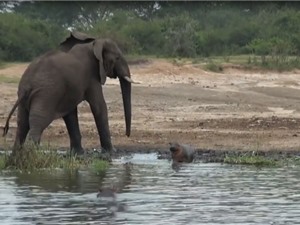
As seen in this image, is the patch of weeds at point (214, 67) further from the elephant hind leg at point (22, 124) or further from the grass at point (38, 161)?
the grass at point (38, 161)

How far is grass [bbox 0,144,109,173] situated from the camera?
54.1ft

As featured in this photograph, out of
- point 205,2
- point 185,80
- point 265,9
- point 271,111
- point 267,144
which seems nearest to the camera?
point 267,144

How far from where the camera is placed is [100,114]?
1903 cm

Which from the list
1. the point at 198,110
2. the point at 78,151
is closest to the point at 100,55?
the point at 78,151

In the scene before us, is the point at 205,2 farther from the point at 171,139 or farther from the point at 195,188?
the point at 195,188

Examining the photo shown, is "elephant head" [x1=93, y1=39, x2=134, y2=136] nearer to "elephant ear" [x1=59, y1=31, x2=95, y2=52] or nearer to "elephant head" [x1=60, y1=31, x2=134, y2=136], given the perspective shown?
"elephant head" [x1=60, y1=31, x2=134, y2=136]

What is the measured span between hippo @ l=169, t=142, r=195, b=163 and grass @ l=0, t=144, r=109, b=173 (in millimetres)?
1385

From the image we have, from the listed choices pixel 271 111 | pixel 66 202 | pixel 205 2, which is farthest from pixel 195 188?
pixel 205 2

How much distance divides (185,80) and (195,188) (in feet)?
53.3

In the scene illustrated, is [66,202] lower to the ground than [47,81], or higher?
lower

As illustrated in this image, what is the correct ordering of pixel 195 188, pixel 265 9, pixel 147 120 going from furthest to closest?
pixel 265 9
pixel 147 120
pixel 195 188

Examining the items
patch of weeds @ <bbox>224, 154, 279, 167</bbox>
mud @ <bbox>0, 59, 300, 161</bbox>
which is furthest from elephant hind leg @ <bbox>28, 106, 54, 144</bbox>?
patch of weeds @ <bbox>224, 154, 279, 167</bbox>

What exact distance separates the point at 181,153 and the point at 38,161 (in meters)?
2.53

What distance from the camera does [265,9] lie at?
56125 millimetres
